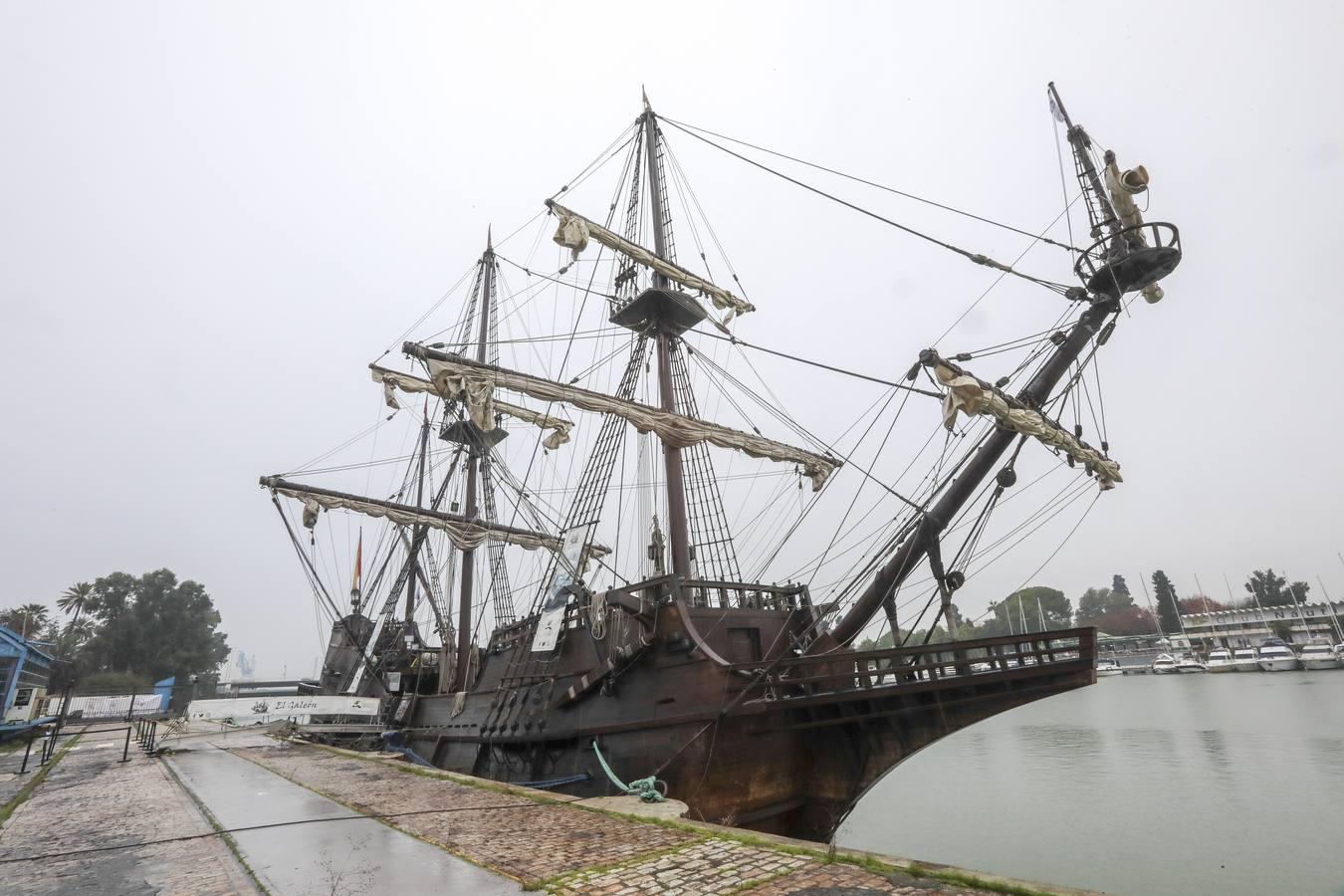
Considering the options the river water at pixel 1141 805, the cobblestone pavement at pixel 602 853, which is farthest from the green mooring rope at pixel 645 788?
the river water at pixel 1141 805

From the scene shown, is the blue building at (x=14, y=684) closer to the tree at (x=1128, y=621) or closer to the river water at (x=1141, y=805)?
the river water at (x=1141, y=805)

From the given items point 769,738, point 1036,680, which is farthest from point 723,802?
point 1036,680

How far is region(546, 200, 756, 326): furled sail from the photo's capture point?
609 inches

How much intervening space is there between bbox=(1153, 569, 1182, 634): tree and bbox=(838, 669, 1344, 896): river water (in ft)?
175

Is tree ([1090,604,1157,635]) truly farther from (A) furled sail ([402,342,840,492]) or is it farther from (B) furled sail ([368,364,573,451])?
(A) furled sail ([402,342,840,492])

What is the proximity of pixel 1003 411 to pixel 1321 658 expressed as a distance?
59158mm

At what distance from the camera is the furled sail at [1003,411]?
823cm

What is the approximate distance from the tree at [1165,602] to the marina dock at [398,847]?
85.7 meters

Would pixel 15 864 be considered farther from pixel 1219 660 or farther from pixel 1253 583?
pixel 1253 583

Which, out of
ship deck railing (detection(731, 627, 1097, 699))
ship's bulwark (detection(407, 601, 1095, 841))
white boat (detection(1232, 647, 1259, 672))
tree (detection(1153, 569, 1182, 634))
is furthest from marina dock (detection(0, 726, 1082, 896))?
tree (detection(1153, 569, 1182, 634))

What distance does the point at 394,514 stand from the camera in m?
21.6

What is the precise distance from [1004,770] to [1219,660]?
51.5 m

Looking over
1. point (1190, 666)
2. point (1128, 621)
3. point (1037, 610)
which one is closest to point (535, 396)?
point (1190, 666)

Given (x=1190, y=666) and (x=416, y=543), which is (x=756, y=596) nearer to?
(x=416, y=543)
